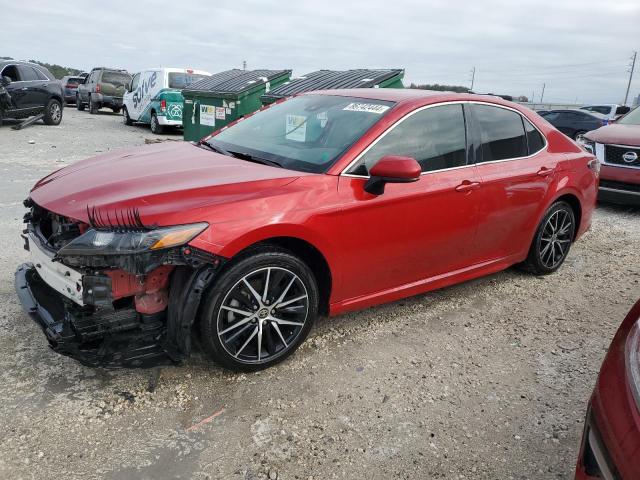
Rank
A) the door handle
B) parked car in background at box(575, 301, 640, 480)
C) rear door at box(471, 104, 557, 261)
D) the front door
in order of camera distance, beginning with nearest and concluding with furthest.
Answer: parked car in background at box(575, 301, 640, 480) → the front door → the door handle → rear door at box(471, 104, 557, 261)

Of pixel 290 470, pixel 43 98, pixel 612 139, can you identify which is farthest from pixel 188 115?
pixel 290 470

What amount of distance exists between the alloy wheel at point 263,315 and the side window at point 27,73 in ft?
45.9

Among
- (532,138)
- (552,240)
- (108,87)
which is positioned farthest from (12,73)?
(552,240)

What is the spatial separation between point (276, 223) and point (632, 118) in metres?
7.89

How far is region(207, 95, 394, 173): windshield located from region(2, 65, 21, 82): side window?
40.2ft

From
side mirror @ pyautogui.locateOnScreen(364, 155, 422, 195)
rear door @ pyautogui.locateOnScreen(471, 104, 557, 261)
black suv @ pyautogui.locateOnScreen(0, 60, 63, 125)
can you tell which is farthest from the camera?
black suv @ pyautogui.locateOnScreen(0, 60, 63, 125)

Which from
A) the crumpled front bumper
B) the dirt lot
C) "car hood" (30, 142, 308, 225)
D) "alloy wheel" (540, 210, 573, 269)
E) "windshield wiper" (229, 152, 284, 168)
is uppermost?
"windshield wiper" (229, 152, 284, 168)

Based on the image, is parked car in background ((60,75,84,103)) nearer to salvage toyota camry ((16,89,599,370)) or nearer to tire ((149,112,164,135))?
tire ((149,112,164,135))

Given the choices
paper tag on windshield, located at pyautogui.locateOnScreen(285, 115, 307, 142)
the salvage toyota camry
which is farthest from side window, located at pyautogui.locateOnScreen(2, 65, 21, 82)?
paper tag on windshield, located at pyautogui.locateOnScreen(285, 115, 307, 142)

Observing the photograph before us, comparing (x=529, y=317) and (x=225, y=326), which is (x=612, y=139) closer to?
(x=529, y=317)

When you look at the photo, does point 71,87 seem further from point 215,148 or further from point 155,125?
point 215,148

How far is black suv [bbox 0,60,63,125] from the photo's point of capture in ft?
43.3

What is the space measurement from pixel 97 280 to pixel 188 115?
876cm

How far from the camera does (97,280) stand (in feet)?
8.04
